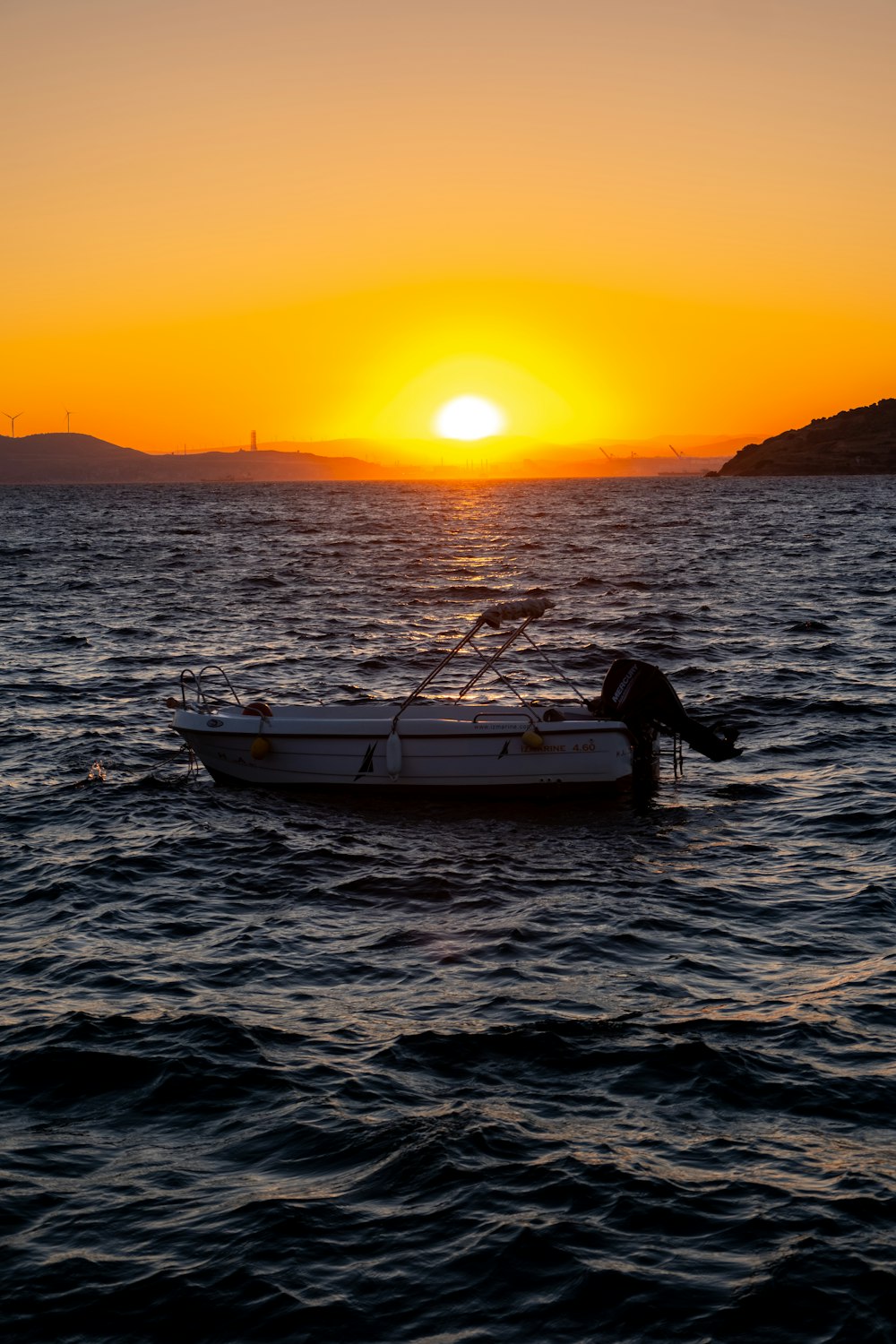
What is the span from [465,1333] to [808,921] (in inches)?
286

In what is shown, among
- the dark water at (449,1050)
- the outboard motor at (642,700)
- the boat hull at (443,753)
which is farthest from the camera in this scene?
the outboard motor at (642,700)

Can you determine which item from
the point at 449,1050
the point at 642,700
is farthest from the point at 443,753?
the point at 449,1050

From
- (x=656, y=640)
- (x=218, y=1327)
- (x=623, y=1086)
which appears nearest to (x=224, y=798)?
(x=623, y=1086)

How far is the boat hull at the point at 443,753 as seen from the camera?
1794 cm

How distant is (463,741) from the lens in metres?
17.9

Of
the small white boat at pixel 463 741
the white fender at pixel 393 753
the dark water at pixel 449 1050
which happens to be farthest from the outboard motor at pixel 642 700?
the white fender at pixel 393 753

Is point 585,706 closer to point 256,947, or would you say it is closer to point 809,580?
point 256,947

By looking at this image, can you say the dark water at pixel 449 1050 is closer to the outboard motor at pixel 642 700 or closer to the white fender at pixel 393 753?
the white fender at pixel 393 753

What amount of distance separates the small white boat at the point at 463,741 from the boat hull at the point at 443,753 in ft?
0.04

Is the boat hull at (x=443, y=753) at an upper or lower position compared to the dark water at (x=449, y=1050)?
upper

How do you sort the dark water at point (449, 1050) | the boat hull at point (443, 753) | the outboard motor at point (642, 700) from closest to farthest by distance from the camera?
the dark water at point (449, 1050)
the boat hull at point (443, 753)
the outboard motor at point (642, 700)

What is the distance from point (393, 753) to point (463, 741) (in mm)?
1018

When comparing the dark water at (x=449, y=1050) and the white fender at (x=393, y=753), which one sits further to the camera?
the white fender at (x=393, y=753)

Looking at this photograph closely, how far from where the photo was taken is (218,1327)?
281 inches
